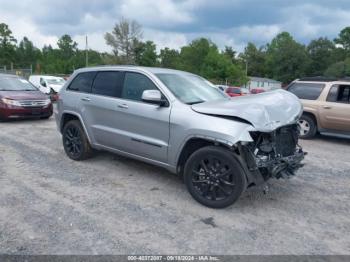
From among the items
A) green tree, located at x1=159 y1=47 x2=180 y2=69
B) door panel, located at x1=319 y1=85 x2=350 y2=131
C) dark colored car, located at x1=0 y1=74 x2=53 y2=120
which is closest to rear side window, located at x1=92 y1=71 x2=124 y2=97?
dark colored car, located at x1=0 y1=74 x2=53 y2=120

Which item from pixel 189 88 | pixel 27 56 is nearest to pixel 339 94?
pixel 189 88

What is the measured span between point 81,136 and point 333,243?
167 inches

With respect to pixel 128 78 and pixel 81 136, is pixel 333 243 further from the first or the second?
pixel 81 136

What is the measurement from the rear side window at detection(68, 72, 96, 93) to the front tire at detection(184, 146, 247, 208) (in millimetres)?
2570

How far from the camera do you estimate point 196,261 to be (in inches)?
114

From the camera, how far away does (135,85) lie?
4.80 meters

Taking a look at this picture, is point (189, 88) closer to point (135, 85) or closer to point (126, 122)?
point (135, 85)

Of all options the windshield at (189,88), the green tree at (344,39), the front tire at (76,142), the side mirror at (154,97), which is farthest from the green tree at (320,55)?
the side mirror at (154,97)

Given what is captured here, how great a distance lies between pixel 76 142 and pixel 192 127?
2.70m

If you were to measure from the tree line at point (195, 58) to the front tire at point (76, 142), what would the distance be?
45079 millimetres

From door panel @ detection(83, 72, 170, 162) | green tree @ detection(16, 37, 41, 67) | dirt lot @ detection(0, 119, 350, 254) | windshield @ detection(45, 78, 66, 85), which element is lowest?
dirt lot @ detection(0, 119, 350, 254)

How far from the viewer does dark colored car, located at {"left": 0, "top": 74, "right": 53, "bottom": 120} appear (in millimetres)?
9320

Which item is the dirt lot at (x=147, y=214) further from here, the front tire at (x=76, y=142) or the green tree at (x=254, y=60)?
the green tree at (x=254, y=60)

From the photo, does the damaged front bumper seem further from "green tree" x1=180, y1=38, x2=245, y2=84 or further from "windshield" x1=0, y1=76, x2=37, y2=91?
"green tree" x1=180, y1=38, x2=245, y2=84
